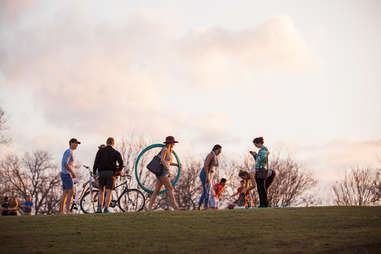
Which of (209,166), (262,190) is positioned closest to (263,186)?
(262,190)

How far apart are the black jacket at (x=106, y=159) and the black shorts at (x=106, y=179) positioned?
122 mm

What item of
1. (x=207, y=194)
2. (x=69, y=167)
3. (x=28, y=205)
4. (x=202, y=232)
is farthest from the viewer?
(x=28, y=205)

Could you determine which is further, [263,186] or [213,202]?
[213,202]

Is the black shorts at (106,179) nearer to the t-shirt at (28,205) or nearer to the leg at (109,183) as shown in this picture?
the leg at (109,183)

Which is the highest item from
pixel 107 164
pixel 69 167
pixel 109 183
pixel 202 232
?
pixel 107 164

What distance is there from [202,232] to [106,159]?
544 cm

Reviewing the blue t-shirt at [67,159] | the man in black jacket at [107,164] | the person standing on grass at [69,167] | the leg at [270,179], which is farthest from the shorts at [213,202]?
Answer: the blue t-shirt at [67,159]

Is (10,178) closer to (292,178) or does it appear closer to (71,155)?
(292,178)

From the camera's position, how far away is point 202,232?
936 centimetres

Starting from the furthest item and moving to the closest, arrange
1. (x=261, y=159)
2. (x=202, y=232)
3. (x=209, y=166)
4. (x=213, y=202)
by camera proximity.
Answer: (x=213, y=202) → (x=209, y=166) → (x=261, y=159) → (x=202, y=232)

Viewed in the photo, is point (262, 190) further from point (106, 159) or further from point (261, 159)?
point (106, 159)

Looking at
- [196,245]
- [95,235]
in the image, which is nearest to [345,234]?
[196,245]

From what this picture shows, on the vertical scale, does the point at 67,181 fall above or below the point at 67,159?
below

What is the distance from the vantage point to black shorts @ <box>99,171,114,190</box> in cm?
1401
